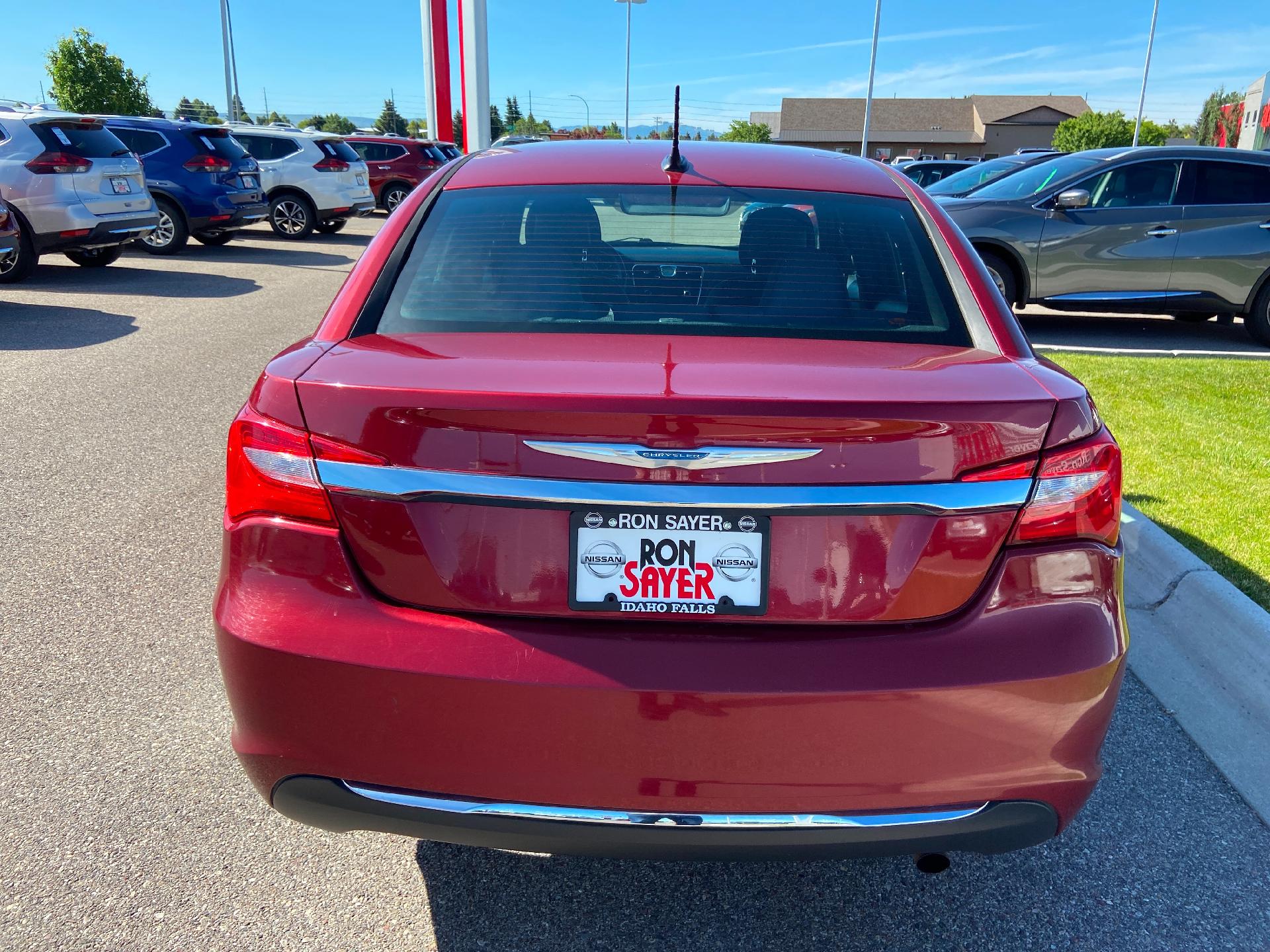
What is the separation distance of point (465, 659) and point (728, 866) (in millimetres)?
1098

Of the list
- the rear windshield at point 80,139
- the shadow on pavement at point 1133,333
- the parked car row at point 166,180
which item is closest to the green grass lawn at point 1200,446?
the shadow on pavement at point 1133,333

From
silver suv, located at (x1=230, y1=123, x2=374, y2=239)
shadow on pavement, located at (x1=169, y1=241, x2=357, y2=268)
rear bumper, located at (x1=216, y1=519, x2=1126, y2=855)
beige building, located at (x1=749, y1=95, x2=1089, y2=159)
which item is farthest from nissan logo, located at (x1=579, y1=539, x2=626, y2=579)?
beige building, located at (x1=749, y1=95, x2=1089, y2=159)

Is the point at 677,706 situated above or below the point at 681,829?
above

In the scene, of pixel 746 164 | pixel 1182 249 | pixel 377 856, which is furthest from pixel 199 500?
pixel 1182 249

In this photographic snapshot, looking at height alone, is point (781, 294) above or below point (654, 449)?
above

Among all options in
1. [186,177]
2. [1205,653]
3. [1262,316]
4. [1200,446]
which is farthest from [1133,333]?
[186,177]

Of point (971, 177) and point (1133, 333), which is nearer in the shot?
point (1133, 333)

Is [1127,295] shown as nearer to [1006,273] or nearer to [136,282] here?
[1006,273]

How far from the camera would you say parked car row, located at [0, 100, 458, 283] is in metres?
12.0

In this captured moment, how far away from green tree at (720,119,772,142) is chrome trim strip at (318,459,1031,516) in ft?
315

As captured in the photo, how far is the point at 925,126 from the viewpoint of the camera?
98250 millimetres

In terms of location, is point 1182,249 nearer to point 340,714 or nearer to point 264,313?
point 264,313

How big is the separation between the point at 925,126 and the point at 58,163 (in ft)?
318

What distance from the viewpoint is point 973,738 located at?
1.92 metres
